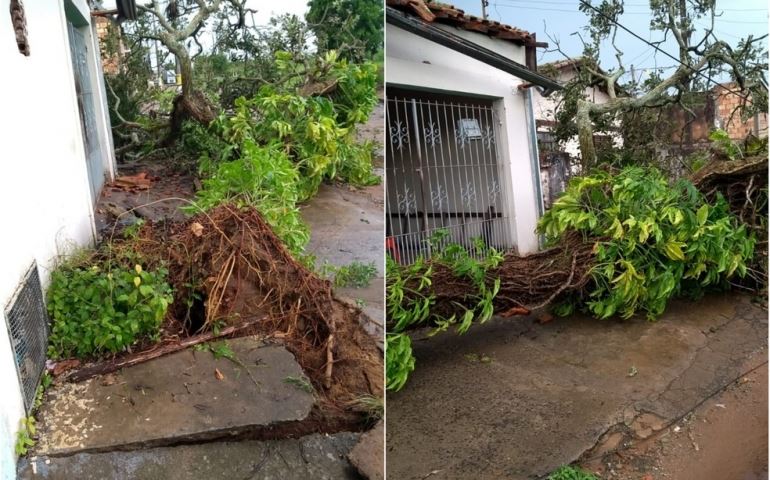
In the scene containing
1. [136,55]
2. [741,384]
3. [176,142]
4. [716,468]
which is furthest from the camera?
[136,55]

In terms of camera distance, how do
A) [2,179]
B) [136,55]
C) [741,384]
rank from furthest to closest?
[136,55] < [741,384] < [2,179]

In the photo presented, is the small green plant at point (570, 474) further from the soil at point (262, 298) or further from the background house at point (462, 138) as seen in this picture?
the background house at point (462, 138)

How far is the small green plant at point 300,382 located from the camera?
261 cm

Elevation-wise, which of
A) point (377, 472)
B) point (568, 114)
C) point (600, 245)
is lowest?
point (377, 472)

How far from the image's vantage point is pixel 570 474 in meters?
2.39

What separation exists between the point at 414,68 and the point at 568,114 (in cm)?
284

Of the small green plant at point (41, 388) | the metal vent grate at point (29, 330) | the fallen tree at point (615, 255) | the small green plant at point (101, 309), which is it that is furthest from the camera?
the fallen tree at point (615, 255)

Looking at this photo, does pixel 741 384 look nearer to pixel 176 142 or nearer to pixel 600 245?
pixel 600 245

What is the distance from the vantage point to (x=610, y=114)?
6.18 m

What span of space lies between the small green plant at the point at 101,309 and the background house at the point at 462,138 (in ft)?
6.52

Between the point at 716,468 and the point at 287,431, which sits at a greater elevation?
the point at 287,431

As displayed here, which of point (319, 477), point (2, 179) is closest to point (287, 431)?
point (319, 477)

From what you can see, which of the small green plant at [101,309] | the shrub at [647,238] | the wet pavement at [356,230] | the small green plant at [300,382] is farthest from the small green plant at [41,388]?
the shrub at [647,238]

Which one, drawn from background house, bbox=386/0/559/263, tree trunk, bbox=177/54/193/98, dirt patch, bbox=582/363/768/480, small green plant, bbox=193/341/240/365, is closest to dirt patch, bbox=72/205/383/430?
small green plant, bbox=193/341/240/365
